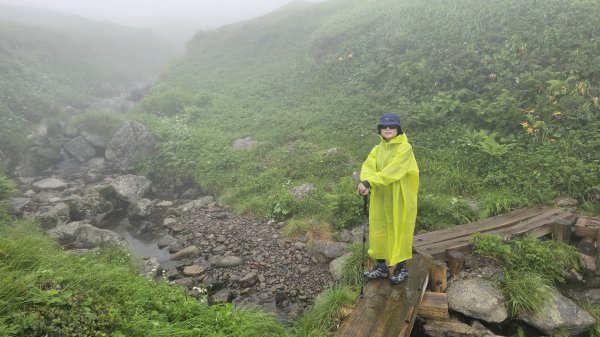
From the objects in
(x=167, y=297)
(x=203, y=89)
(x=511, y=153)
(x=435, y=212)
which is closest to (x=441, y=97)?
(x=511, y=153)

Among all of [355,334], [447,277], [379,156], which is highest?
[379,156]

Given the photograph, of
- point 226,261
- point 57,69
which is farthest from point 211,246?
point 57,69

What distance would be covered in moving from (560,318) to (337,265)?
3.86 m

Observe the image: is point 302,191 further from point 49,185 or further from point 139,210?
point 49,185

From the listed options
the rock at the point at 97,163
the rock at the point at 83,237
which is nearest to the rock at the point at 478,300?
the rock at the point at 83,237

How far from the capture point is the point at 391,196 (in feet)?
20.8

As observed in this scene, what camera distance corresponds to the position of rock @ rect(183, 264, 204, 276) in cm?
866

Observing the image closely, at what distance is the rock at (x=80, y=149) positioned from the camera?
17.3m

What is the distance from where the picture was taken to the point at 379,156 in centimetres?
652

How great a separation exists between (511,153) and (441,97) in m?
4.02

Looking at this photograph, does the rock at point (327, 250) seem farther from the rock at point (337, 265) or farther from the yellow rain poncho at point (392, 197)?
the yellow rain poncho at point (392, 197)

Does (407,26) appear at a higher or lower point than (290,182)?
higher

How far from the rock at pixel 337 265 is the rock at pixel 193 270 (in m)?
2.87

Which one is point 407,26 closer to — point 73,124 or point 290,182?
point 290,182
